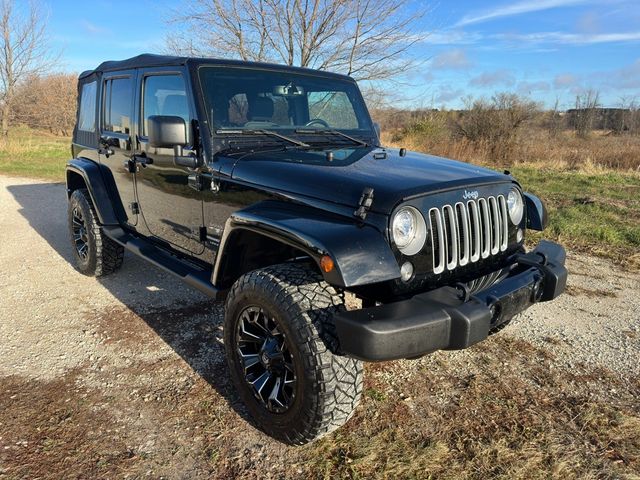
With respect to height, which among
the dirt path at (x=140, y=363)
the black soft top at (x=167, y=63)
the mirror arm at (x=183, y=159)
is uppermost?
the black soft top at (x=167, y=63)

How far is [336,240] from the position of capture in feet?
7.29

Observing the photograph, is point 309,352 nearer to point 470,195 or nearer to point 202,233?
point 470,195

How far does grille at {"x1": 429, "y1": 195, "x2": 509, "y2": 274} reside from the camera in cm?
248

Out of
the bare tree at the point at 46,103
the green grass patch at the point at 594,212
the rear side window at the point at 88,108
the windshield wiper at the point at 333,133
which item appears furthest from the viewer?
the bare tree at the point at 46,103

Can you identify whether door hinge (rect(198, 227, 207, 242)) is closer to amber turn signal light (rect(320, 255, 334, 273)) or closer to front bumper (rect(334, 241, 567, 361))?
amber turn signal light (rect(320, 255, 334, 273))

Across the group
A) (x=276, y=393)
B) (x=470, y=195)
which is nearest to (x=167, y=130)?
(x=276, y=393)

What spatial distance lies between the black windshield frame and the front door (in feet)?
0.53

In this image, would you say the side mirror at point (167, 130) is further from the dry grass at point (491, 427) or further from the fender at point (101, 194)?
the dry grass at point (491, 427)

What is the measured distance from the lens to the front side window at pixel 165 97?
133 inches

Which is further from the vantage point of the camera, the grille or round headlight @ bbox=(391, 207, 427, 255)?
the grille

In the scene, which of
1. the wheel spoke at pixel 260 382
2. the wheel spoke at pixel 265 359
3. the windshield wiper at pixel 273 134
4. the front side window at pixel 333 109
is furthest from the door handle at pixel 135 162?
the wheel spoke at pixel 260 382

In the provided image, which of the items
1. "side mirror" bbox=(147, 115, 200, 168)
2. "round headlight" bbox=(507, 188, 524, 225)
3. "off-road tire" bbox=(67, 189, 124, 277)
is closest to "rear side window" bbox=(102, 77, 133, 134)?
"off-road tire" bbox=(67, 189, 124, 277)

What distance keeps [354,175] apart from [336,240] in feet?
1.72

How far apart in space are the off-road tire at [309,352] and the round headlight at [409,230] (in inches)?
16.1
